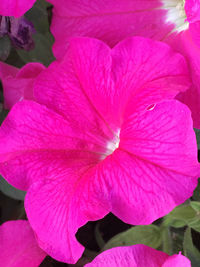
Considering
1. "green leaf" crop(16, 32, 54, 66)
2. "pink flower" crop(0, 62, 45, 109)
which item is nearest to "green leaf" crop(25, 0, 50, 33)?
"green leaf" crop(16, 32, 54, 66)

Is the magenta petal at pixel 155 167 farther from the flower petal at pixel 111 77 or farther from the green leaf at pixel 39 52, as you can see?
the green leaf at pixel 39 52

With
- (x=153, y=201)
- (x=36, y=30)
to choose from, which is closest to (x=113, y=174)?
(x=153, y=201)

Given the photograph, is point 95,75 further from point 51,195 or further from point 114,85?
point 51,195

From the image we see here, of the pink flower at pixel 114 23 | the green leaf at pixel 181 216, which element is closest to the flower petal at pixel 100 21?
the pink flower at pixel 114 23

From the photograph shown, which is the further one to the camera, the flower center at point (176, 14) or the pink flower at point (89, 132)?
the flower center at point (176, 14)

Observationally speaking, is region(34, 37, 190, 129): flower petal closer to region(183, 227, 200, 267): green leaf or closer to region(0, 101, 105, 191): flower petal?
region(0, 101, 105, 191): flower petal
